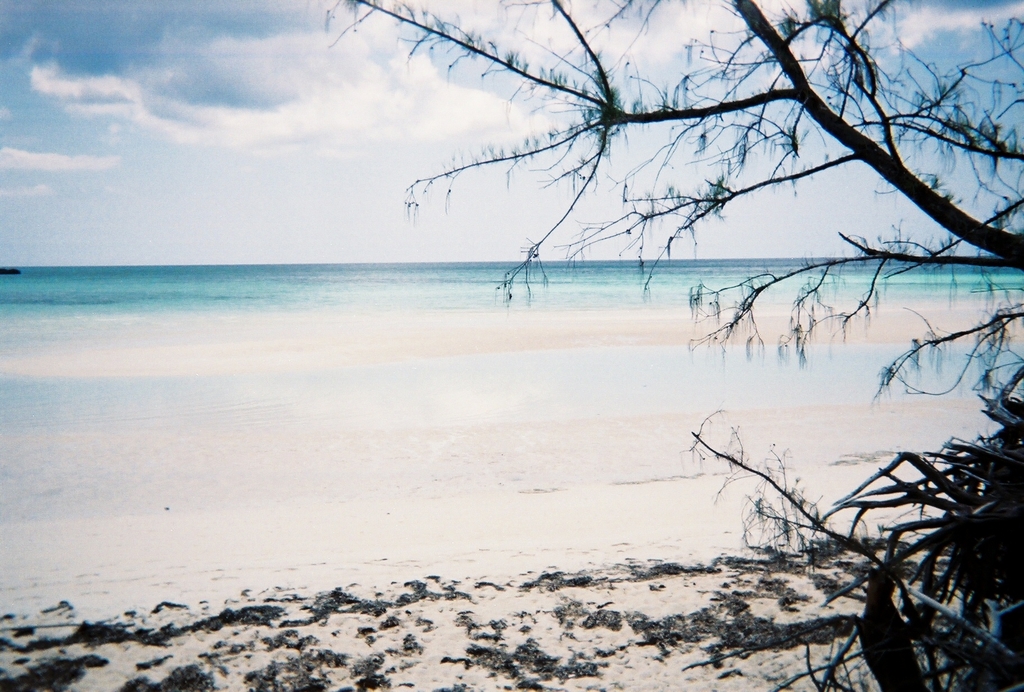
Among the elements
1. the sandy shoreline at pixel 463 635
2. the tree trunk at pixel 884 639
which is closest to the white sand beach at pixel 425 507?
the sandy shoreline at pixel 463 635

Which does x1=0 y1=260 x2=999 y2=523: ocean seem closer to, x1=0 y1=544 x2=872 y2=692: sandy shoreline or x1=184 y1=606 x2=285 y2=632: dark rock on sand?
x1=0 y1=544 x2=872 y2=692: sandy shoreline

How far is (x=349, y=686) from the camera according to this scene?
112 inches

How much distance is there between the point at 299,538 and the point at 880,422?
6.55m

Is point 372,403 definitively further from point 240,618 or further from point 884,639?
point 884,639

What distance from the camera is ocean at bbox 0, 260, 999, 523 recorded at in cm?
600

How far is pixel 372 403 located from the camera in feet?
29.9

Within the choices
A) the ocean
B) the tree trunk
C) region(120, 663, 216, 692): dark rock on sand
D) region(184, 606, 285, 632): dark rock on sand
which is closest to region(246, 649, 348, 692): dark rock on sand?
region(120, 663, 216, 692): dark rock on sand

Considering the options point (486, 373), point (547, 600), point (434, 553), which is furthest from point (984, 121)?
point (486, 373)

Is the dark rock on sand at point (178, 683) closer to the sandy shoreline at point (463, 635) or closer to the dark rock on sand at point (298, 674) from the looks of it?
the sandy shoreline at point (463, 635)

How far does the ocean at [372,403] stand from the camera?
600cm

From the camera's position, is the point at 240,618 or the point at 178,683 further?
the point at 240,618

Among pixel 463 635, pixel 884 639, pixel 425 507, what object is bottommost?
pixel 425 507

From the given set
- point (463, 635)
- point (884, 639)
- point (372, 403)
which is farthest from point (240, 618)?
point (372, 403)

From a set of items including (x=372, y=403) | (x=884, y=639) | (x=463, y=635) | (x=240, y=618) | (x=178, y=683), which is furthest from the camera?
(x=372, y=403)
